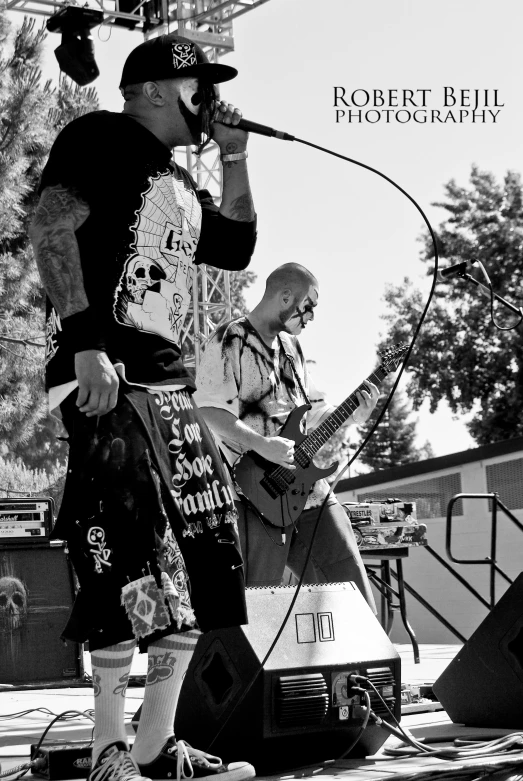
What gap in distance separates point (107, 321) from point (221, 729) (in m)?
1.15

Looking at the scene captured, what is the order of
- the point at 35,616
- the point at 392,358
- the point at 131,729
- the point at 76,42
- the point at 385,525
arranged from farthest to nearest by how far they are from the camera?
the point at 76,42 < the point at 385,525 < the point at 35,616 < the point at 392,358 < the point at 131,729

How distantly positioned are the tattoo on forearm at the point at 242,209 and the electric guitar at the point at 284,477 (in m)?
1.40

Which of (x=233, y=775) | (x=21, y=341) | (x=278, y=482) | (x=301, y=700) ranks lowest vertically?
(x=233, y=775)

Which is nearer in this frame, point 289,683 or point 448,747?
point 289,683

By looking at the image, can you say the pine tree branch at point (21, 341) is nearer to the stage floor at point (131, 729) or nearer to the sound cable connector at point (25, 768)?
the stage floor at point (131, 729)

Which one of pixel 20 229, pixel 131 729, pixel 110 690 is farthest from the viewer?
pixel 20 229

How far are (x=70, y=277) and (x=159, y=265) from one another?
0.23m

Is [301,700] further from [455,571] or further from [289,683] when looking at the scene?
[455,571]

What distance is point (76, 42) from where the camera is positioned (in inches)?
448

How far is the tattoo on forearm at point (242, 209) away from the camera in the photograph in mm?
2861

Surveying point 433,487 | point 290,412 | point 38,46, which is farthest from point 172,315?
point 433,487

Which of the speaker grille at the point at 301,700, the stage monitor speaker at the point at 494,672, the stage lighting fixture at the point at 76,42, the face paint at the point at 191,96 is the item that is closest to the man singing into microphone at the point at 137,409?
the face paint at the point at 191,96

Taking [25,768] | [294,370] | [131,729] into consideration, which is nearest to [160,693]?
[25,768]

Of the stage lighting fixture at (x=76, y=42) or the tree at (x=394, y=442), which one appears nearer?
the stage lighting fixture at (x=76, y=42)
